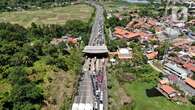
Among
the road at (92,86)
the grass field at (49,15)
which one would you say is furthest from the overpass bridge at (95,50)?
the grass field at (49,15)

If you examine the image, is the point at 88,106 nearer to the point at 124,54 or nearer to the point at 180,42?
the point at 124,54

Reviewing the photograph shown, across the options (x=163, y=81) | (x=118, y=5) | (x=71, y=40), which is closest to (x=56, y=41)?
(x=71, y=40)

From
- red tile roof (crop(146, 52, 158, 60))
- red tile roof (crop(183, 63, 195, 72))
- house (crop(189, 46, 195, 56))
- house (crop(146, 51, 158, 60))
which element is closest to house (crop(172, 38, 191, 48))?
house (crop(189, 46, 195, 56))

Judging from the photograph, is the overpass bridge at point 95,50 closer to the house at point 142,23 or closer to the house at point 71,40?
the house at point 71,40

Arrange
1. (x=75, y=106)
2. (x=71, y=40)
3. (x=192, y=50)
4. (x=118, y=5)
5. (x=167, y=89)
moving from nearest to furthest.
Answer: (x=75, y=106)
(x=167, y=89)
(x=192, y=50)
(x=71, y=40)
(x=118, y=5)

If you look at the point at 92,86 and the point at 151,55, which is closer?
the point at 92,86

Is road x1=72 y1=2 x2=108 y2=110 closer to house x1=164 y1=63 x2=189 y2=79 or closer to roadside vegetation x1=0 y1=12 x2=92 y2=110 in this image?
roadside vegetation x1=0 y1=12 x2=92 y2=110

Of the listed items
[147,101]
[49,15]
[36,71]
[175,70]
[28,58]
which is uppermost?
[49,15]
